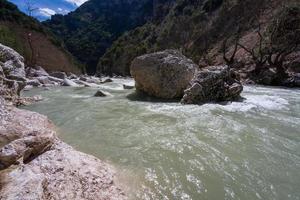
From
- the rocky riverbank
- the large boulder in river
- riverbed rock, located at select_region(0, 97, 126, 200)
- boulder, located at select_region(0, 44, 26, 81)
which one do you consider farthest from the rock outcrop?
the rocky riverbank

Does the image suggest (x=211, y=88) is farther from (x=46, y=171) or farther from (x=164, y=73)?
(x=46, y=171)

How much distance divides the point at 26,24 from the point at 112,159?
54.5 meters

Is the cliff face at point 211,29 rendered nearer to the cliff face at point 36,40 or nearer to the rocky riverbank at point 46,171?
the cliff face at point 36,40

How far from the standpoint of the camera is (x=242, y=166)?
5.72m

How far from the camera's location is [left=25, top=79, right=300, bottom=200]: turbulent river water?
4955 mm

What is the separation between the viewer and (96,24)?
142 meters

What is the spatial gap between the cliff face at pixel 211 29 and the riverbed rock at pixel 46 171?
2695 centimetres

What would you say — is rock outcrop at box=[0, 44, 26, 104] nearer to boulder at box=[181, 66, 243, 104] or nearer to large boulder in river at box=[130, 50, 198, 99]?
large boulder in river at box=[130, 50, 198, 99]

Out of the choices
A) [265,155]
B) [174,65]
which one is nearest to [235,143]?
[265,155]

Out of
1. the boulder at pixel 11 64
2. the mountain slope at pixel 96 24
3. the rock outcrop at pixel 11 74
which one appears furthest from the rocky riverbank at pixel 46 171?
the mountain slope at pixel 96 24

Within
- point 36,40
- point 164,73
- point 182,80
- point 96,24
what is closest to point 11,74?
point 164,73

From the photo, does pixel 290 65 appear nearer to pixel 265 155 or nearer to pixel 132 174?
pixel 265 155

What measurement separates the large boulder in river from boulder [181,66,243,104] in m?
1.03

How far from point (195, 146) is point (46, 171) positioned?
3.43 meters
